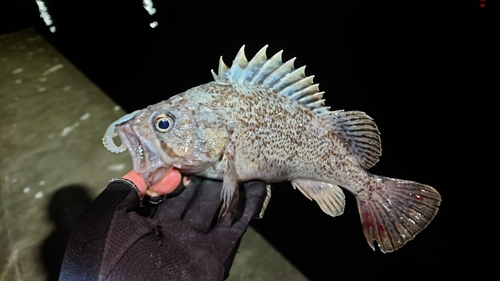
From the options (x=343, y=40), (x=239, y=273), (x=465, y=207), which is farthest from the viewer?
(x=239, y=273)

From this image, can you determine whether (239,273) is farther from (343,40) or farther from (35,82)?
(35,82)

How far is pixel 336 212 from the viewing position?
6.47 feet

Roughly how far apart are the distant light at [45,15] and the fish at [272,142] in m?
4.82

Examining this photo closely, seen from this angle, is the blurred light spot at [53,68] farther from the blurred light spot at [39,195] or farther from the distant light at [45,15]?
the blurred light spot at [39,195]

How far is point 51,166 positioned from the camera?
139 inches

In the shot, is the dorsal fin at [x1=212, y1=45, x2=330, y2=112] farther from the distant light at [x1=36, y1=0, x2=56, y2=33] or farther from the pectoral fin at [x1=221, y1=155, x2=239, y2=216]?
the distant light at [x1=36, y1=0, x2=56, y2=33]

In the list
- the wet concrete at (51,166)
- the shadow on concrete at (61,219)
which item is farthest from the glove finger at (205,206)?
the shadow on concrete at (61,219)

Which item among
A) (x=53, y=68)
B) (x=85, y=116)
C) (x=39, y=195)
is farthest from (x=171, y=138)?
(x=53, y=68)

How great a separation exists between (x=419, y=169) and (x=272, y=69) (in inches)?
40.3

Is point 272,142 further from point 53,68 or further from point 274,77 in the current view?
point 53,68

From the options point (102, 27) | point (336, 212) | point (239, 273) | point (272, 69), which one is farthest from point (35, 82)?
point (336, 212)

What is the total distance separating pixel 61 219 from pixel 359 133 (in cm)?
254

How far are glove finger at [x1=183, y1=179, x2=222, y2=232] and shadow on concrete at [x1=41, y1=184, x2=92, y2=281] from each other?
1669 mm

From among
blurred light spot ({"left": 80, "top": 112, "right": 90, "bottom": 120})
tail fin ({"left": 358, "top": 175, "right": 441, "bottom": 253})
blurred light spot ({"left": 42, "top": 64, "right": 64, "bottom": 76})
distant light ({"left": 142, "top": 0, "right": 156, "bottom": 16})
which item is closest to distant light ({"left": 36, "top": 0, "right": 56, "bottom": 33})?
blurred light spot ({"left": 42, "top": 64, "right": 64, "bottom": 76})
